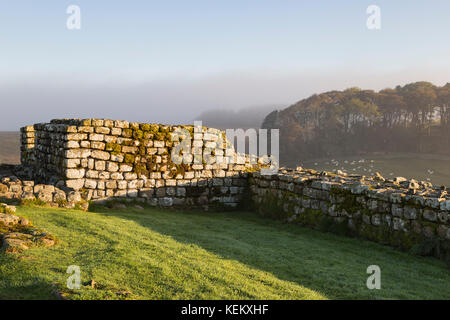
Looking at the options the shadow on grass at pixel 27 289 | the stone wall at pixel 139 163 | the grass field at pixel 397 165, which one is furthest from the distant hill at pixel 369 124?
the shadow on grass at pixel 27 289

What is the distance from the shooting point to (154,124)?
513 inches

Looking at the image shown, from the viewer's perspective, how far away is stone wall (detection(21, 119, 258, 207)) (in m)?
11.9

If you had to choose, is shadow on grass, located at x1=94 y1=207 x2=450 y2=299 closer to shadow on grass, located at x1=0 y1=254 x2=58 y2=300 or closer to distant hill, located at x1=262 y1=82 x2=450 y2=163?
shadow on grass, located at x1=0 y1=254 x2=58 y2=300

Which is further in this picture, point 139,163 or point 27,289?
point 139,163

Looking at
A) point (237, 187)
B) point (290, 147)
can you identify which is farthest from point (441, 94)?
point (237, 187)

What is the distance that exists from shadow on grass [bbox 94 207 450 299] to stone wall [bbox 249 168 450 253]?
0.42 meters

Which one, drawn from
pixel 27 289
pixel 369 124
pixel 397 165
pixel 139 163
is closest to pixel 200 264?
pixel 27 289

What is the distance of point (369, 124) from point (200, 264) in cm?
4467

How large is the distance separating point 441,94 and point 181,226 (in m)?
41.6

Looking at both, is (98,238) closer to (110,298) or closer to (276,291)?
(110,298)

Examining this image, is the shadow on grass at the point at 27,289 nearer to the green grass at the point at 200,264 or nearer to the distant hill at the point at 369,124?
the green grass at the point at 200,264

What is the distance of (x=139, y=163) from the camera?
12.6 meters

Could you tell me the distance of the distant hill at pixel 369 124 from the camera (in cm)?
4191

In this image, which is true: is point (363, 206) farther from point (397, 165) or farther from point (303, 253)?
point (397, 165)
